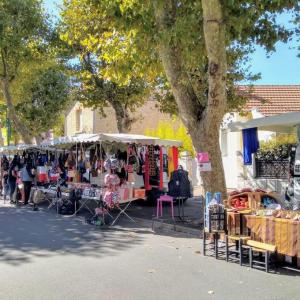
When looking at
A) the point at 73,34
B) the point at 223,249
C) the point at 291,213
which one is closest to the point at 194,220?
the point at 223,249

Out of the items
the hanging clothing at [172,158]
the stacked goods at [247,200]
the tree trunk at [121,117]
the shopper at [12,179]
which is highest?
the tree trunk at [121,117]

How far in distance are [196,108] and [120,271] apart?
4999 mm

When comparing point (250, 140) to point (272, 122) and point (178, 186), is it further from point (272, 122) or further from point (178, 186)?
point (178, 186)

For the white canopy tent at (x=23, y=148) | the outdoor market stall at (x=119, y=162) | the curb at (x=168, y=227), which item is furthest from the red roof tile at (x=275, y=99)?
the curb at (x=168, y=227)

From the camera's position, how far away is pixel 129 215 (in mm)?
14445

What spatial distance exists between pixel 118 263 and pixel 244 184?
10.9 m

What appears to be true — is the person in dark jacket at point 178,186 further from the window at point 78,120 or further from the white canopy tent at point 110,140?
the window at point 78,120

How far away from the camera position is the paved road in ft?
20.3

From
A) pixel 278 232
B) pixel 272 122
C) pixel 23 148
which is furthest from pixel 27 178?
pixel 278 232

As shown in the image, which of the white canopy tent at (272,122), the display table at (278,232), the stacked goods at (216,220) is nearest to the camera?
the display table at (278,232)

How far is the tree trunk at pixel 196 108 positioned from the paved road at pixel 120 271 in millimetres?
1610

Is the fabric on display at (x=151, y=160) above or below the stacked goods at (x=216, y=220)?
above

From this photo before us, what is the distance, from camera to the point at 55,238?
34.1 feet

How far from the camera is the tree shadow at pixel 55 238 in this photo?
8797 millimetres
